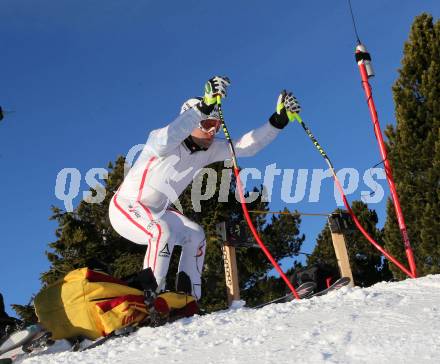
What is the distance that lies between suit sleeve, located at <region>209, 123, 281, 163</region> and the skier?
0.16 ft

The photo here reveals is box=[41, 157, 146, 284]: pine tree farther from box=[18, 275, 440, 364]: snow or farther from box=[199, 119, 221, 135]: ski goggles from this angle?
box=[18, 275, 440, 364]: snow

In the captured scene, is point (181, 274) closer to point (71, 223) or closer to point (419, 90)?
point (419, 90)

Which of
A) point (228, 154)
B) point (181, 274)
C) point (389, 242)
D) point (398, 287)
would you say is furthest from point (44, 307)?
point (389, 242)

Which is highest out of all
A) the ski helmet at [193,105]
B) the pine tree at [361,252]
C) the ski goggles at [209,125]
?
the ski helmet at [193,105]

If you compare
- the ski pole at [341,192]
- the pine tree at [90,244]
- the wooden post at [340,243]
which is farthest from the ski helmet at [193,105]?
the pine tree at [90,244]

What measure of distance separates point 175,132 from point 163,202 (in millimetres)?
782

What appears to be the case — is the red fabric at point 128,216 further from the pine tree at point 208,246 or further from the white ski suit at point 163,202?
the pine tree at point 208,246

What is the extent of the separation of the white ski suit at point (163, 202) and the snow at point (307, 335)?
1098mm

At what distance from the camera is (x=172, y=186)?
5551mm

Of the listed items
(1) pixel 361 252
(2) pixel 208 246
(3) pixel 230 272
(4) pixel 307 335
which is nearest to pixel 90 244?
(2) pixel 208 246

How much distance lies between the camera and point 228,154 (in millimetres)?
6062

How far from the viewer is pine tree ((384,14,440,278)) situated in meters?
14.8

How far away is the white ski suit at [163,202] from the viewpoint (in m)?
5.15

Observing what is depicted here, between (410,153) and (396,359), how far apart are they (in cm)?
1397
